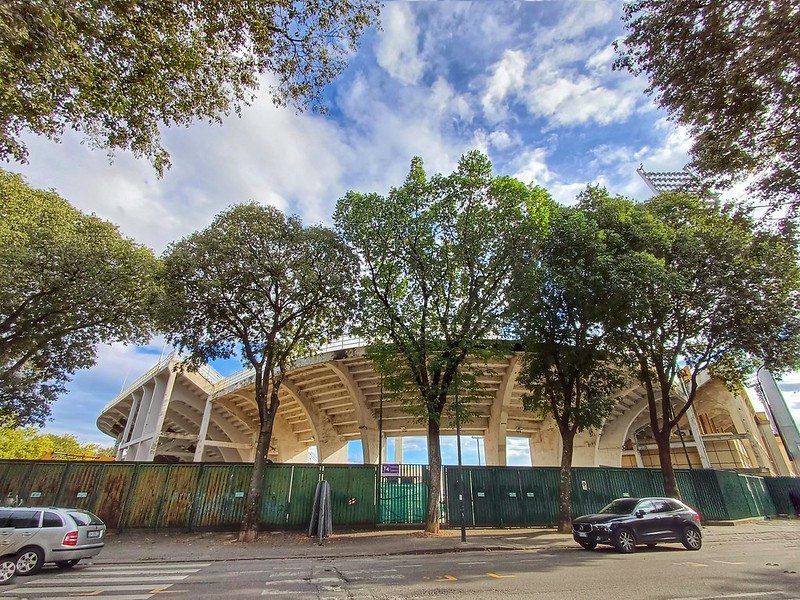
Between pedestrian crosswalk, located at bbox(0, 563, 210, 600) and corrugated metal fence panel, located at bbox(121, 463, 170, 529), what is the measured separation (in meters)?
6.68

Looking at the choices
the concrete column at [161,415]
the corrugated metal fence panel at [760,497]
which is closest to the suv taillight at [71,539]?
the concrete column at [161,415]

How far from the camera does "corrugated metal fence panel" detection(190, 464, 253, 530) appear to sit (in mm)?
16109

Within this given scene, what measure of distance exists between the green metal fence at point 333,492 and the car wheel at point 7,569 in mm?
8272

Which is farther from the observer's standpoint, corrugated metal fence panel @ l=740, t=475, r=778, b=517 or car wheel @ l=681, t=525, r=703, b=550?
corrugated metal fence panel @ l=740, t=475, r=778, b=517

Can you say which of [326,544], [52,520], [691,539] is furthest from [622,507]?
[52,520]

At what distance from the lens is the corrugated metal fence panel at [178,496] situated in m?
15.8

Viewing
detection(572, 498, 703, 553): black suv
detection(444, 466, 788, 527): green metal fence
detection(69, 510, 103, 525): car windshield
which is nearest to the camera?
detection(69, 510, 103, 525): car windshield

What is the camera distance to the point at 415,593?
20.9 ft

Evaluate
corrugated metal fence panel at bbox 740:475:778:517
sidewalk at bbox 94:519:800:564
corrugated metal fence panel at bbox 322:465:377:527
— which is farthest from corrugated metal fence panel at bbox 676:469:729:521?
corrugated metal fence panel at bbox 322:465:377:527

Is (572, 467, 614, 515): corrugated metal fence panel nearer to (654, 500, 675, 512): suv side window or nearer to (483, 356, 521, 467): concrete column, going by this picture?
(654, 500, 675, 512): suv side window

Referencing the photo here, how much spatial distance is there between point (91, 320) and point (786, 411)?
154 ft

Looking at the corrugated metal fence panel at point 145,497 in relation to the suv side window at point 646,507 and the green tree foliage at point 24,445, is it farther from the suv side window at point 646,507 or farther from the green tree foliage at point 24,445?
the green tree foliage at point 24,445

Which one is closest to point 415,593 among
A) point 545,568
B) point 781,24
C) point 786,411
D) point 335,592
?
point 335,592

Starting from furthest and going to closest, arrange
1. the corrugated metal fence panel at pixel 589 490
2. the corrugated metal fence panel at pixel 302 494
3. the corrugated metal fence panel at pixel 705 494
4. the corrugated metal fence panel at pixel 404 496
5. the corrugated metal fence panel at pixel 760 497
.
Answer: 1. the corrugated metal fence panel at pixel 760 497
2. the corrugated metal fence panel at pixel 705 494
3. the corrugated metal fence panel at pixel 589 490
4. the corrugated metal fence panel at pixel 404 496
5. the corrugated metal fence panel at pixel 302 494
